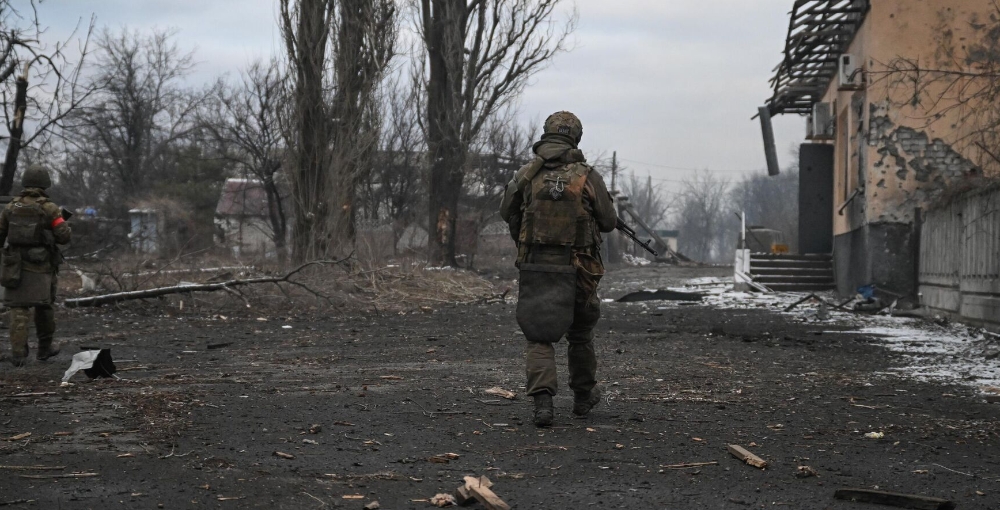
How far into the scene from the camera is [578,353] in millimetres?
6180

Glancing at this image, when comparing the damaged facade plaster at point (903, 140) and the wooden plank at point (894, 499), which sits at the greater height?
the damaged facade plaster at point (903, 140)

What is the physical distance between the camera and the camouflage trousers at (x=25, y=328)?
8938 millimetres

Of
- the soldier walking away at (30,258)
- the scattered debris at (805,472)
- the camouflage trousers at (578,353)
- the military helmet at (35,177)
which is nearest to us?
the scattered debris at (805,472)

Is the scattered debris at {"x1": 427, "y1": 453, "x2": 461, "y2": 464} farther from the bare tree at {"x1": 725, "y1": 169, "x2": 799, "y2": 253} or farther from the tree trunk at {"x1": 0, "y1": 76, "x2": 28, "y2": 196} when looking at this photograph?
the bare tree at {"x1": 725, "y1": 169, "x2": 799, "y2": 253}

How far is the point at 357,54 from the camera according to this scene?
21125 millimetres

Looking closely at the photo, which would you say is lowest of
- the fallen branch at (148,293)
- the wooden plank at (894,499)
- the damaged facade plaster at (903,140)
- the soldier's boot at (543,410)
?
the wooden plank at (894,499)

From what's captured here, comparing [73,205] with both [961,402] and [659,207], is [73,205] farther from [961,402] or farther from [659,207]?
[659,207]

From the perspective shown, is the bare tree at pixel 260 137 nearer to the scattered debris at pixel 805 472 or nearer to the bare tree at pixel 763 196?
the scattered debris at pixel 805 472

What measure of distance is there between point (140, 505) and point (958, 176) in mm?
17138

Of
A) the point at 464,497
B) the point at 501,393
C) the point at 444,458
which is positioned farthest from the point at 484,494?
the point at 501,393

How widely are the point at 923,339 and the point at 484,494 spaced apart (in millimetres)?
9694

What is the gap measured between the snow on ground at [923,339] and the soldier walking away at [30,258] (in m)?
7.54

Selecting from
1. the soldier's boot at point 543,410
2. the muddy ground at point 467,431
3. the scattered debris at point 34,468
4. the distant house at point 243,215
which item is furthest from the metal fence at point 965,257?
the distant house at point 243,215

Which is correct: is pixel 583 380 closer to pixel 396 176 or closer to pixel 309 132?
pixel 309 132
